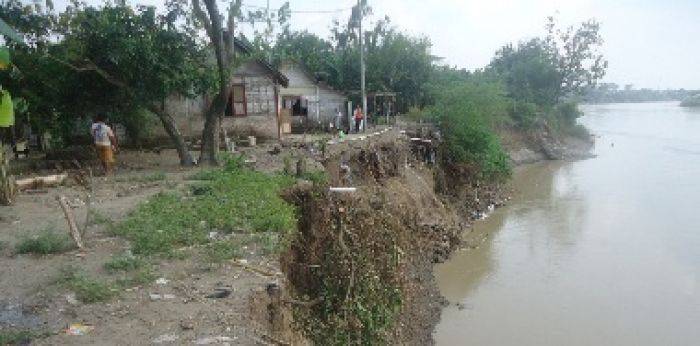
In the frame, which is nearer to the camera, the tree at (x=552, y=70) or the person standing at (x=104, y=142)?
the person standing at (x=104, y=142)

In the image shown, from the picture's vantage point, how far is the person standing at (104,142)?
519 inches

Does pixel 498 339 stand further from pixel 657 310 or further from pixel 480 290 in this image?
pixel 657 310

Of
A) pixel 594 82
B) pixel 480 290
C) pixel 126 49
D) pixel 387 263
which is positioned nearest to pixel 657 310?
pixel 480 290

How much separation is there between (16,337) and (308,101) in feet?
71.4

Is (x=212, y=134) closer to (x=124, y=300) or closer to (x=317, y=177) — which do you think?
(x=317, y=177)

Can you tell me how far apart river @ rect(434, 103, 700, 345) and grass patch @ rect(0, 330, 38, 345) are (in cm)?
625

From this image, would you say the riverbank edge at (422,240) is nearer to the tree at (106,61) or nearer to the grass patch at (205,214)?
the grass patch at (205,214)

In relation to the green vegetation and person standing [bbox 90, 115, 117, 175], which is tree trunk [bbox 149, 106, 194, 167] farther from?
the green vegetation

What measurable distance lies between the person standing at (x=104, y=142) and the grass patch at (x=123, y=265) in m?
7.70

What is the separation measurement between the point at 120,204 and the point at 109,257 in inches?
128

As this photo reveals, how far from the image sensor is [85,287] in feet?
18.4

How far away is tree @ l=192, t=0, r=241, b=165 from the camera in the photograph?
13250 mm

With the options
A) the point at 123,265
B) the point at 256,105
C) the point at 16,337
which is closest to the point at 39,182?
the point at 123,265

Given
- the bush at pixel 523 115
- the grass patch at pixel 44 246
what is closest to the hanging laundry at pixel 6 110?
the grass patch at pixel 44 246
